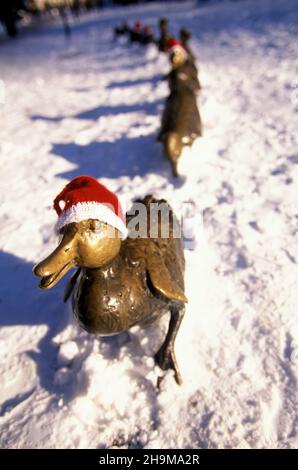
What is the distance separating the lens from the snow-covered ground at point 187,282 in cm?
186

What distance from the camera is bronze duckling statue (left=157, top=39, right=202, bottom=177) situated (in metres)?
3.49

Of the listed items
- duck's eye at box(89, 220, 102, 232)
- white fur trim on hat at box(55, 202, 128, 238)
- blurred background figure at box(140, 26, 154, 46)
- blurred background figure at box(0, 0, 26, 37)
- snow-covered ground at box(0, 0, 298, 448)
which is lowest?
snow-covered ground at box(0, 0, 298, 448)

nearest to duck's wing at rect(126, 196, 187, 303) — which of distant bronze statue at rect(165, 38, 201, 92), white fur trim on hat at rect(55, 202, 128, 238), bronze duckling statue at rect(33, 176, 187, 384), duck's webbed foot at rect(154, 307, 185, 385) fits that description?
bronze duckling statue at rect(33, 176, 187, 384)

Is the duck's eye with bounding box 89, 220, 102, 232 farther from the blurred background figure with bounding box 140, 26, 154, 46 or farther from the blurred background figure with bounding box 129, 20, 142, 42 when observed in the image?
the blurred background figure with bounding box 129, 20, 142, 42

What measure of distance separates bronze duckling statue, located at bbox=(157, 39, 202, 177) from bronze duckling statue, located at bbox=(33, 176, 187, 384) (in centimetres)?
152

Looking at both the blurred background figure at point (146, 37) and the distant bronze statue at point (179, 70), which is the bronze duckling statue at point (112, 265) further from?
the blurred background figure at point (146, 37)

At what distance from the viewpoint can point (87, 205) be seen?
61.1 inches

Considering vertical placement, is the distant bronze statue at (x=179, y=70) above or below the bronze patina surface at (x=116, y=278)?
above

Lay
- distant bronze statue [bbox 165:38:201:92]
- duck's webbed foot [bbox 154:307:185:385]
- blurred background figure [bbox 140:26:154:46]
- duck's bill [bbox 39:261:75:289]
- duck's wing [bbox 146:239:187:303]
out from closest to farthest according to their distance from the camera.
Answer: duck's bill [bbox 39:261:75:289]
duck's wing [bbox 146:239:187:303]
duck's webbed foot [bbox 154:307:185:385]
distant bronze statue [bbox 165:38:201:92]
blurred background figure [bbox 140:26:154:46]

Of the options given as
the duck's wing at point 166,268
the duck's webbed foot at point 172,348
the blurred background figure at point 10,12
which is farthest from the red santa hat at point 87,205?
the blurred background figure at point 10,12

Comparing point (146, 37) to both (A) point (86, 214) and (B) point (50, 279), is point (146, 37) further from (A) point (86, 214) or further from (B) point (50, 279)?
(B) point (50, 279)

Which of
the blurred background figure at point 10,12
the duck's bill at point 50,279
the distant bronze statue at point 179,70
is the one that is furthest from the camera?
the blurred background figure at point 10,12

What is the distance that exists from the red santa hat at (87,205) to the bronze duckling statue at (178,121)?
6.42 feet

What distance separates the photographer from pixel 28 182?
159 inches
